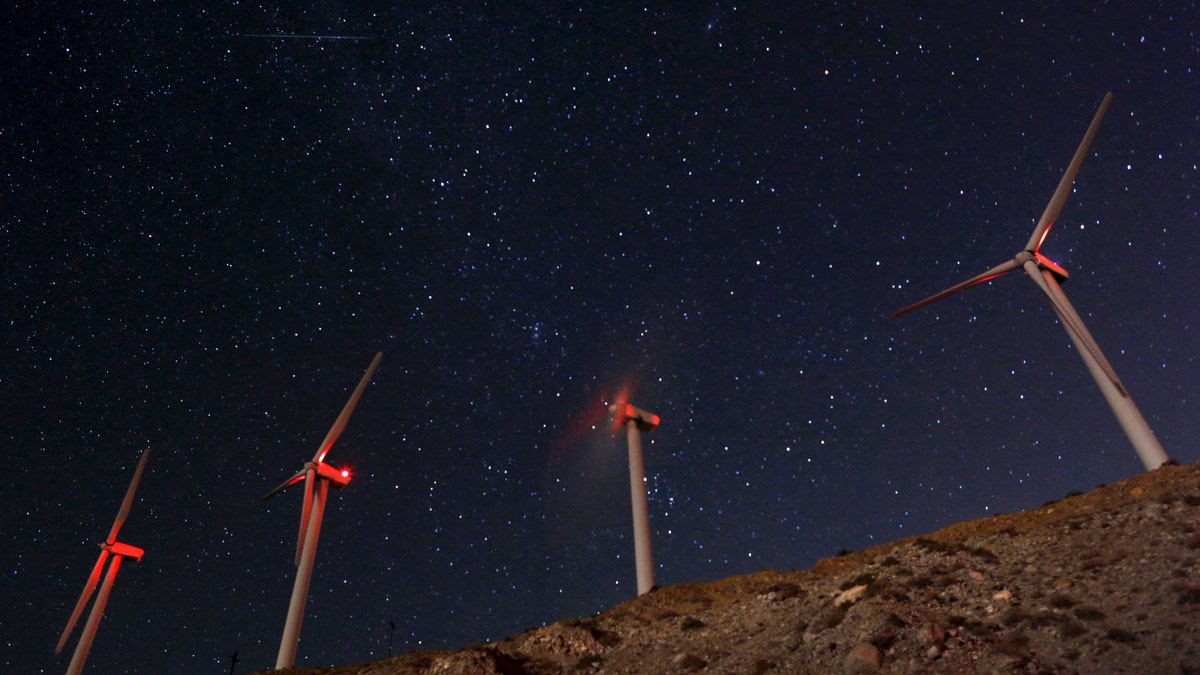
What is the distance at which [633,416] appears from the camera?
Result: 58781 mm

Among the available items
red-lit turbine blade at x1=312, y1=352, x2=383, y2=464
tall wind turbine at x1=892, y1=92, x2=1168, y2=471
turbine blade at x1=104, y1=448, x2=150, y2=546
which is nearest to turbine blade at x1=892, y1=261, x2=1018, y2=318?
tall wind turbine at x1=892, y1=92, x2=1168, y2=471

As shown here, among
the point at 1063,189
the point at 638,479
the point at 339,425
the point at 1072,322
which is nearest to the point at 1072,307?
the point at 1072,322

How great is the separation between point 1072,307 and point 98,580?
89461 mm

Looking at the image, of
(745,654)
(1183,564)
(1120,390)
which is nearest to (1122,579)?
(1183,564)

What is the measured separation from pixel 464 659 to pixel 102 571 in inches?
2585

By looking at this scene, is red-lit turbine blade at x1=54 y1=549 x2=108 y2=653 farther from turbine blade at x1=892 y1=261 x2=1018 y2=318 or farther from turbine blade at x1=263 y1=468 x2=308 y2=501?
turbine blade at x1=892 y1=261 x2=1018 y2=318

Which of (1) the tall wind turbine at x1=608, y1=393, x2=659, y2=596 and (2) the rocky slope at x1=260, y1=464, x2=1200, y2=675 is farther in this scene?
(1) the tall wind turbine at x1=608, y1=393, x2=659, y2=596

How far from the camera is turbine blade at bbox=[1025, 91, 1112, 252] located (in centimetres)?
4656

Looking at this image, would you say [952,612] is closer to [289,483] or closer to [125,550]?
[289,483]

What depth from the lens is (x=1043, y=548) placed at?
2531cm

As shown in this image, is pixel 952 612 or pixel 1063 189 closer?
pixel 952 612

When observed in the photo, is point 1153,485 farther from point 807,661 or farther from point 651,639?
point 651,639

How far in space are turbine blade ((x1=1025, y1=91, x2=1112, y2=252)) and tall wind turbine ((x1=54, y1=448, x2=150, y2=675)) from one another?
8095 cm

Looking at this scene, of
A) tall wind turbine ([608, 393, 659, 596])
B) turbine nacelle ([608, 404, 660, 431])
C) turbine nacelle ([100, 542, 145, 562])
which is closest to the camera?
tall wind turbine ([608, 393, 659, 596])
